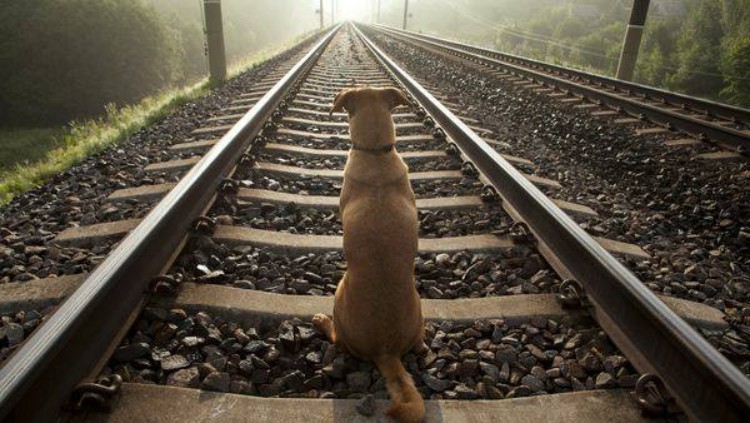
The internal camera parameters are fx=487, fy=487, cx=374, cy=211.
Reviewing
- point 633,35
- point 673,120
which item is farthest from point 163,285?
point 633,35

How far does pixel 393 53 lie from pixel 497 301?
15.0 m

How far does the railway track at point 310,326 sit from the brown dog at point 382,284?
14cm

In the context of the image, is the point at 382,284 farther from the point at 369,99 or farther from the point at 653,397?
the point at 653,397

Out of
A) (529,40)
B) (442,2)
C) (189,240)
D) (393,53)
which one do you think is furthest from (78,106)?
(442,2)

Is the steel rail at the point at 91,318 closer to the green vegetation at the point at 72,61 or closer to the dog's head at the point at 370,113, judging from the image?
the dog's head at the point at 370,113

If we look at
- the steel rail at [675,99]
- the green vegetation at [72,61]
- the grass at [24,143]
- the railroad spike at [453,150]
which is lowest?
the grass at [24,143]

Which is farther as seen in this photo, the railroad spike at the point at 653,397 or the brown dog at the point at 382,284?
the brown dog at the point at 382,284

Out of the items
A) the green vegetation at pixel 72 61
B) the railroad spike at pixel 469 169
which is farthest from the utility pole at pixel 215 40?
the green vegetation at pixel 72 61

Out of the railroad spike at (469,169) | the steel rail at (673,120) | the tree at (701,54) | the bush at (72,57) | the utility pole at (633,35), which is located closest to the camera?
the railroad spike at (469,169)

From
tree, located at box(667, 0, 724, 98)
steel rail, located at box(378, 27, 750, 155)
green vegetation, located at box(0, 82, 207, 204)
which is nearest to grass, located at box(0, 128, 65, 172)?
green vegetation, located at box(0, 82, 207, 204)

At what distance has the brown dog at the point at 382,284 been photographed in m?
2.05

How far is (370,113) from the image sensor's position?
8.27ft

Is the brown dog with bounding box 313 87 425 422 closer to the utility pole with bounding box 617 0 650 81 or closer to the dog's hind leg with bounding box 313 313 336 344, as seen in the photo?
the dog's hind leg with bounding box 313 313 336 344

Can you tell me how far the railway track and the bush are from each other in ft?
127
